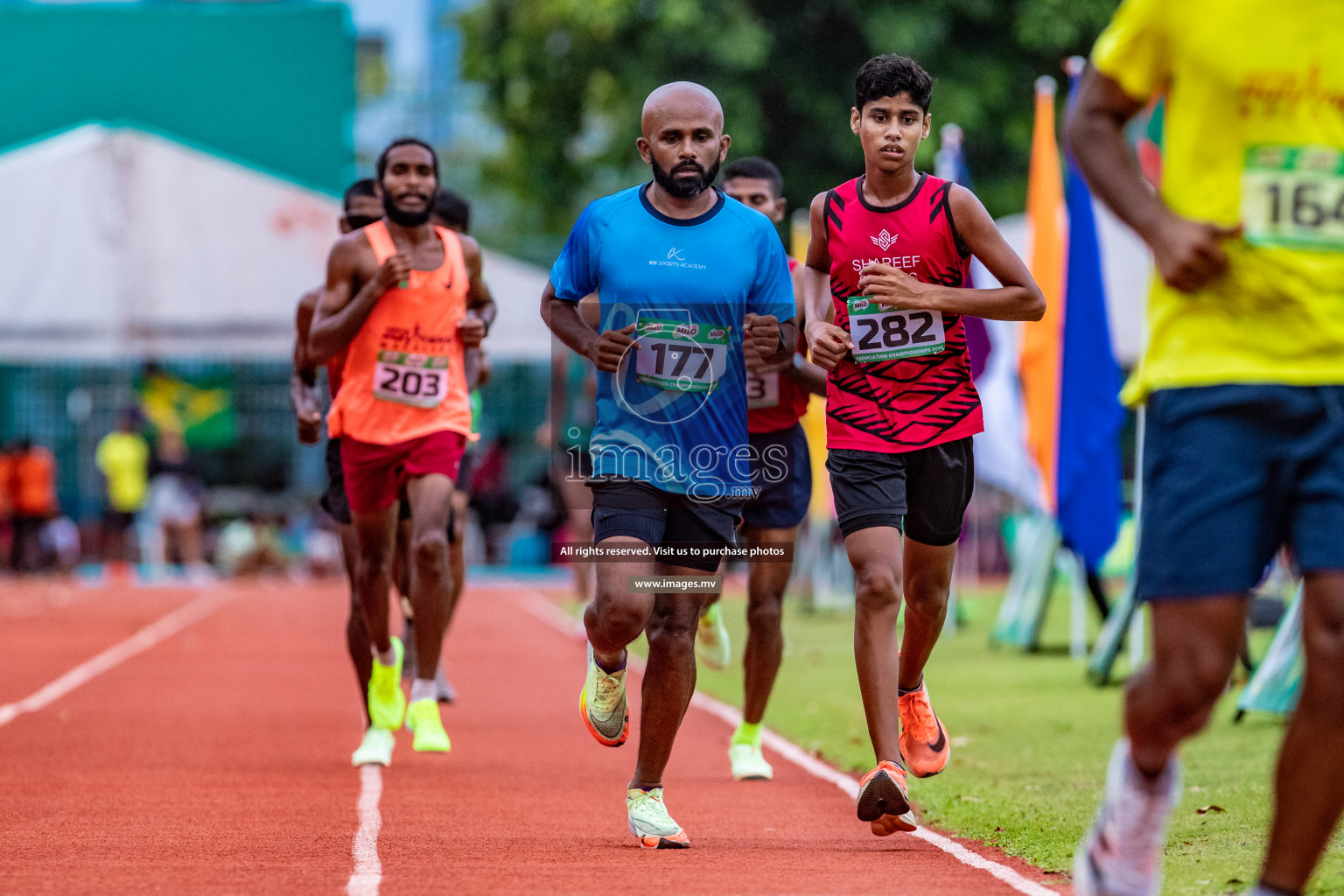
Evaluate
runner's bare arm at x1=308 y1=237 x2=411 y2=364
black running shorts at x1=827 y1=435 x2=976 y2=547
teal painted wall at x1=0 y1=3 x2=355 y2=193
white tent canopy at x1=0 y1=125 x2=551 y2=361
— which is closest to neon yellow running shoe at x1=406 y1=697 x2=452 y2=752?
runner's bare arm at x1=308 y1=237 x2=411 y2=364

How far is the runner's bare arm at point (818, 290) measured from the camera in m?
6.27

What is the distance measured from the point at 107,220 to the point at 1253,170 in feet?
44.3

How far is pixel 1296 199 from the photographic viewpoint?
390cm

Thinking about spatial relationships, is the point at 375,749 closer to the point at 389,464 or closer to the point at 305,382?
the point at 389,464

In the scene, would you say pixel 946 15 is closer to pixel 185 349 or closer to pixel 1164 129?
pixel 185 349

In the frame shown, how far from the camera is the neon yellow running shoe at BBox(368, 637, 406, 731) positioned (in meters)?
8.50

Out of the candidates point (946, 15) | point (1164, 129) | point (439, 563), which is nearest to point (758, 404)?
point (439, 563)

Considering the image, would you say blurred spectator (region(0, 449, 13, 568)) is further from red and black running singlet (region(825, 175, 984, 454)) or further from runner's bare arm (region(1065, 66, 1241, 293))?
runner's bare arm (region(1065, 66, 1241, 293))

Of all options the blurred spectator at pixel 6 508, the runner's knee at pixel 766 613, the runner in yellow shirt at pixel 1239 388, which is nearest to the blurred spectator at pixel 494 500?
the blurred spectator at pixel 6 508

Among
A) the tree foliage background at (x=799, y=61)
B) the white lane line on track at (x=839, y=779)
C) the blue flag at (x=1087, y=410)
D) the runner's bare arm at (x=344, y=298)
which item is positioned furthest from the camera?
the tree foliage background at (x=799, y=61)

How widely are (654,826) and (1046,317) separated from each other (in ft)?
31.4

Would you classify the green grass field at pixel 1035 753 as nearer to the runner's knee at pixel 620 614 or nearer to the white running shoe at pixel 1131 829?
the white running shoe at pixel 1131 829

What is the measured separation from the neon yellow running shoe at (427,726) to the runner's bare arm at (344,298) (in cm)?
159

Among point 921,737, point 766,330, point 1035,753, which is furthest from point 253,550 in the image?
point 766,330
